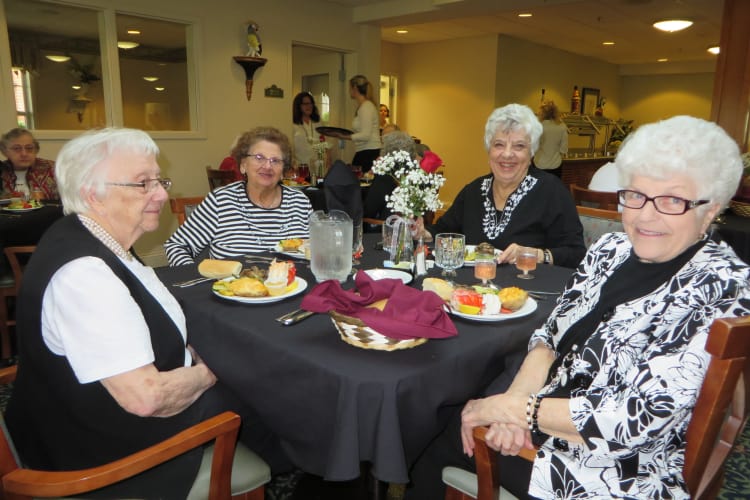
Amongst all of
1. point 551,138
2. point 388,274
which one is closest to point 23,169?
point 388,274

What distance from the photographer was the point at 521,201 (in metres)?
2.33

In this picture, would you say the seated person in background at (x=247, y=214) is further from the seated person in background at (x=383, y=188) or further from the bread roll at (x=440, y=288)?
the seated person in background at (x=383, y=188)

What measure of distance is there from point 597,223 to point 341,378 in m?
1.87

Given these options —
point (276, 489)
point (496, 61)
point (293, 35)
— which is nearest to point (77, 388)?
point (276, 489)

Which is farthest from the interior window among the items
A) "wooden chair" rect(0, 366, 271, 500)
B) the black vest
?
"wooden chair" rect(0, 366, 271, 500)

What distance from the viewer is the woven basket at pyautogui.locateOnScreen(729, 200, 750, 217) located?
3.12 metres

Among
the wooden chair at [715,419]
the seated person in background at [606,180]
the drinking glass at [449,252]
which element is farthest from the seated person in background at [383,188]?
the wooden chair at [715,419]

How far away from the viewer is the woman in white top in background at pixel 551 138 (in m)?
7.88

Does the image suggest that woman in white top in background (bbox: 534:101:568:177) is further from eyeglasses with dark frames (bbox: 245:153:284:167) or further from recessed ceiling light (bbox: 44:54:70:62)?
eyeglasses with dark frames (bbox: 245:153:284:167)

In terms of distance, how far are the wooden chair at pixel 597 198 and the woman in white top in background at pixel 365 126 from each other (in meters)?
2.87

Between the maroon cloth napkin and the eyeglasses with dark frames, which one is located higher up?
the eyeglasses with dark frames

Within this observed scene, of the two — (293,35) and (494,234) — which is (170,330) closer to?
(494,234)

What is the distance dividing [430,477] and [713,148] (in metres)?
1.12

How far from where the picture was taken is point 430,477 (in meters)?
1.52
